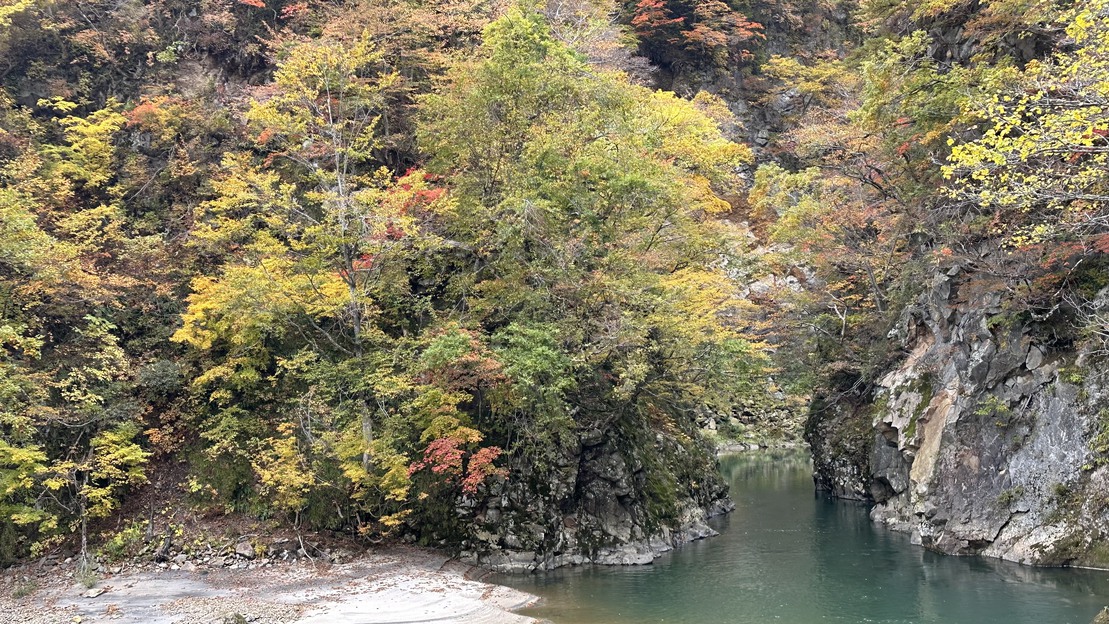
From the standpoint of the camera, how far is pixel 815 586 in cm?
1795

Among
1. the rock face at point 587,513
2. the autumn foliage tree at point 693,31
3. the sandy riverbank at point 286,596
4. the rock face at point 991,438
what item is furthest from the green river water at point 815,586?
the autumn foliage tree at point 693,31

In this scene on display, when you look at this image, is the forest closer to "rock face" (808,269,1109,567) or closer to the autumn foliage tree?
"rock face" (808,269,1109,567)

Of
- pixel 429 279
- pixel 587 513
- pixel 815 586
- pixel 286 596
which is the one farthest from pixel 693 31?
pixel 286 596

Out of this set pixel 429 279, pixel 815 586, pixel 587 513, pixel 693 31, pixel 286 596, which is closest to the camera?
pixel 286 596

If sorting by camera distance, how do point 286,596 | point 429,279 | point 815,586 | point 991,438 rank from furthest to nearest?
1. point 429,279
2. point 991,438
3. point 815,586
4. point 286,596

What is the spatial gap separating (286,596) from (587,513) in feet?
25.8

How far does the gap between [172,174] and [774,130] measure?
119ft

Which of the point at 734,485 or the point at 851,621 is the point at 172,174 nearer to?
the point at 851,621

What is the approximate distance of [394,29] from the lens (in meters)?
26.9

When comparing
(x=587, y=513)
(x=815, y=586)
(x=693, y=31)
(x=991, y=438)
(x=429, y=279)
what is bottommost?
(x=815, y=586)

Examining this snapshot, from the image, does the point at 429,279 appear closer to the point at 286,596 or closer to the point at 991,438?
the point at 286,596

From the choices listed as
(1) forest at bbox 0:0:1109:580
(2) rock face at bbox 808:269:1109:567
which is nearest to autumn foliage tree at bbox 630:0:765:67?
(1) forest at bbox 0:0:1109:580

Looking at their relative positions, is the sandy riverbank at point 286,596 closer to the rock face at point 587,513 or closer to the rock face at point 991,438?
the rock face at point 587,513

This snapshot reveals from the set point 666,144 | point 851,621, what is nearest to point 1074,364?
point 851,621
